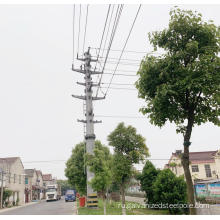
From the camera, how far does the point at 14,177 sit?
4250 cm

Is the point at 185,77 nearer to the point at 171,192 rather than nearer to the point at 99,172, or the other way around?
the point at 99,172

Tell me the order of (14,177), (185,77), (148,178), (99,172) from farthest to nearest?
(14,177) → (148,178) → (99,172) → (185,77)

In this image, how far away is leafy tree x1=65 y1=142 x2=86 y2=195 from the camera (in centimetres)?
2620

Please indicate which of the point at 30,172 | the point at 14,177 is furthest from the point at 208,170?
the point at 30,172

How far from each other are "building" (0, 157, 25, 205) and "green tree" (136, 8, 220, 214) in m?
35.5

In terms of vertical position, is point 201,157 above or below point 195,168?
above

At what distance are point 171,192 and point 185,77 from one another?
39.6 feet

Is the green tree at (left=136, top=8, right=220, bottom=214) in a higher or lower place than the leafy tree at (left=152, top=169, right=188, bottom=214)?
higher

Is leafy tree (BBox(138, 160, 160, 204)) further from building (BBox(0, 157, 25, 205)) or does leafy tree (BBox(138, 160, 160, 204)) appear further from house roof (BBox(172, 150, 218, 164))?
house roof (BBox(172, 150, 218, 164))

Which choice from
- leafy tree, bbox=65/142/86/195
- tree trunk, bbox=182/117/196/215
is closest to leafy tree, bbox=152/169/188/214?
tree trunk, bbox=182/117/196/215

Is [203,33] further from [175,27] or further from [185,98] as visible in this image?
[185,98]

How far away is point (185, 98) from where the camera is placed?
823 centimetres

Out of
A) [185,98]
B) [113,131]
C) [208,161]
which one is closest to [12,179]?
[113,131]

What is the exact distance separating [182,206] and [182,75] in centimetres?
1222
